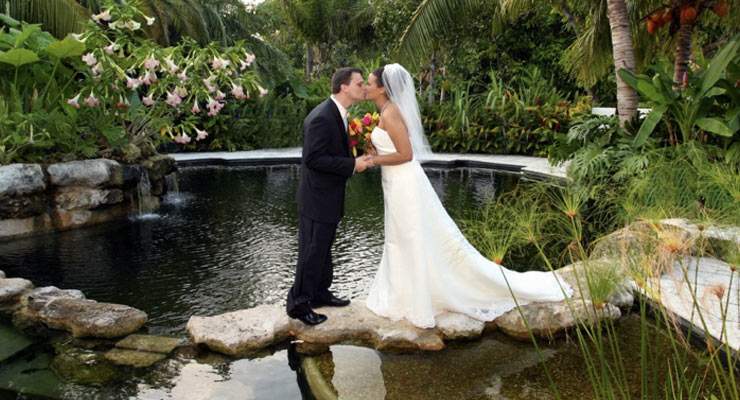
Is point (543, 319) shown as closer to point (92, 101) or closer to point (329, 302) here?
point (329, 302)

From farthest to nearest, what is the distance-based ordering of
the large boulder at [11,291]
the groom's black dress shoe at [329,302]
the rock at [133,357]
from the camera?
the large boulder at [11,291]
the groom's black dress shoe at [329,302]
the rock at [133,357]

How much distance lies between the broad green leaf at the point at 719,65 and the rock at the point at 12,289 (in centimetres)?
670

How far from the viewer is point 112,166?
7.99 m

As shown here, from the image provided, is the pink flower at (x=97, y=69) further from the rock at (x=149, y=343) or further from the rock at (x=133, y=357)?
the rock at (x=133, y=357)

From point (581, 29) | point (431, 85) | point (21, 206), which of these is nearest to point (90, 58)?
point (21, 206)

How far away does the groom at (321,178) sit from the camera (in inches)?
146

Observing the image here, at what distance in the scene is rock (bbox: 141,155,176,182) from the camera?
888 centimetres

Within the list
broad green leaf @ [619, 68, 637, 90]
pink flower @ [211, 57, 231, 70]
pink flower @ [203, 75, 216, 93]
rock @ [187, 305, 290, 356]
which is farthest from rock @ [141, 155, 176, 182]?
broad green leaf @ [619, 68, 637, 90]

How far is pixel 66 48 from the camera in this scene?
777 cm

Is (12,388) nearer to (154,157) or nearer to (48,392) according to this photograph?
(48,392)

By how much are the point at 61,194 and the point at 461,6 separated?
7288 mm

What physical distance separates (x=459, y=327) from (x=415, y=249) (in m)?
0.55

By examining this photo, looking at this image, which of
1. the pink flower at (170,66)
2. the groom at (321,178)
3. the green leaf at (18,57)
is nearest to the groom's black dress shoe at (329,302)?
the groom at (321,178)

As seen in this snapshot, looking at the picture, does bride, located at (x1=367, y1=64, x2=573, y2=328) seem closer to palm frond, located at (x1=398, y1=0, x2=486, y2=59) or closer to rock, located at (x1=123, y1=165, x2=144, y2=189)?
rock, located at (x1=123, y1=165, x2=144, y2=189)
